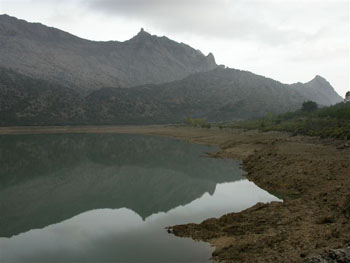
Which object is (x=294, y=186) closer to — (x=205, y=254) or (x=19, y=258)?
(x=205, y=254)

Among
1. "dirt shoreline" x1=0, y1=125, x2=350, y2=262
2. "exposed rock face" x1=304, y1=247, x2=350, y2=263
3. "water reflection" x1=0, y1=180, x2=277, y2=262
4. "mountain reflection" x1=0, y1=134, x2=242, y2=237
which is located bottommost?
"mountain reflection" x1=0, y1=134, x2=242, y2=237

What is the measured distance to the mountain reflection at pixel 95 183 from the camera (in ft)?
78.6

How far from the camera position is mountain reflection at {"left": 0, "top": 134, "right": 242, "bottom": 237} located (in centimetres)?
2397

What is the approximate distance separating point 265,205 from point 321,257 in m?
10.7

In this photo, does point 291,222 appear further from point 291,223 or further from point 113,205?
point 113,205

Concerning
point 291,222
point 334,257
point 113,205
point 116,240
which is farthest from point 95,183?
point 334,257

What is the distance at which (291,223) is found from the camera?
54.9 ft

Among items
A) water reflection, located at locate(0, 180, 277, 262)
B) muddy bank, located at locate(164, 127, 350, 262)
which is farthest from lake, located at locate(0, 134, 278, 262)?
muddy bank, located at locate(164, 127, 350, 262)

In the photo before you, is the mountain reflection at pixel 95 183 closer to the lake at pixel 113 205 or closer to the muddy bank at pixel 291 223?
the lake at pixel 113 205

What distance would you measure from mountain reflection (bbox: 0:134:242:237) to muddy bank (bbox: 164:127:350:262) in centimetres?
600

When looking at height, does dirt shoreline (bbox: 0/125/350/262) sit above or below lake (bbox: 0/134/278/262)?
above

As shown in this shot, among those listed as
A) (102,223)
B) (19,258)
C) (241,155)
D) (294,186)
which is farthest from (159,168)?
(19,258)

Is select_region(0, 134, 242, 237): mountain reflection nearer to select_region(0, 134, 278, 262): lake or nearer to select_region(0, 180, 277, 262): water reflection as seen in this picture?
select_region(0, 134, 278, 262): lake

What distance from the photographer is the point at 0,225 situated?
2067 cm
